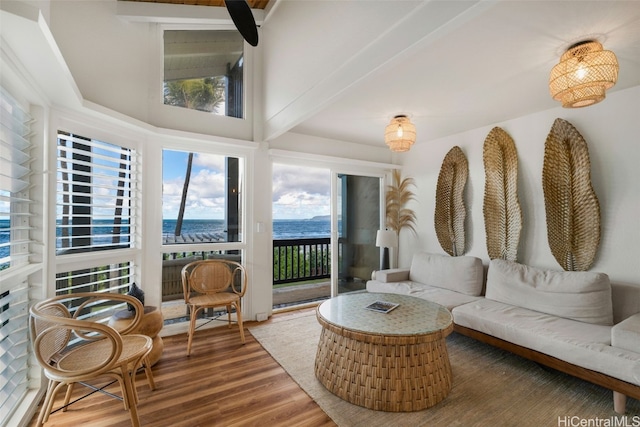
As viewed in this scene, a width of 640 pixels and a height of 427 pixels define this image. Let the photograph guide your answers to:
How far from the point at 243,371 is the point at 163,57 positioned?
10.7 ft

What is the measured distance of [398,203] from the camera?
4.98m

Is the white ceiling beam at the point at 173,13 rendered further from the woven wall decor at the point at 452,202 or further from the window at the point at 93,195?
the woven wall decor at the point at 452,202

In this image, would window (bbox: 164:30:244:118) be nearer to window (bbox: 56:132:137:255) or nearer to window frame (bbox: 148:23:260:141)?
window frame (bbox: 148:23:260:141)

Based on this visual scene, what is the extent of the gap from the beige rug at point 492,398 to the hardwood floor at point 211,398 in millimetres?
136

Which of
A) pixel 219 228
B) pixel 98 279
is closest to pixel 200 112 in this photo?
pixel 219 228

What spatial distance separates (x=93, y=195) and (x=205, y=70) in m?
1.92

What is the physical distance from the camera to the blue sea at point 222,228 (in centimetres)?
188

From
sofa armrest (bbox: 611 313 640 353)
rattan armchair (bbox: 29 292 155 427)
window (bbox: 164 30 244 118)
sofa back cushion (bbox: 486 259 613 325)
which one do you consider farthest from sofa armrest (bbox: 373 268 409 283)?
rattan armchair (bbox: 29 292 155 427)

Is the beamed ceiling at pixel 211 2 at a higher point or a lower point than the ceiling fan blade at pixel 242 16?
higher

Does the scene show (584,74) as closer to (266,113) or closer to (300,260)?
(266,113)

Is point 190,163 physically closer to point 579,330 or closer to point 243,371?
point 243,371

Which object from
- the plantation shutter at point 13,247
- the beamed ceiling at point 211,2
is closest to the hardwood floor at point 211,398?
the plantation shutter at point 13,247

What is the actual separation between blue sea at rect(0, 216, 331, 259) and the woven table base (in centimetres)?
212

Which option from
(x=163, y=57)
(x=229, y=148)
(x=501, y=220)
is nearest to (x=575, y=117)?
(x=501, y=220)
